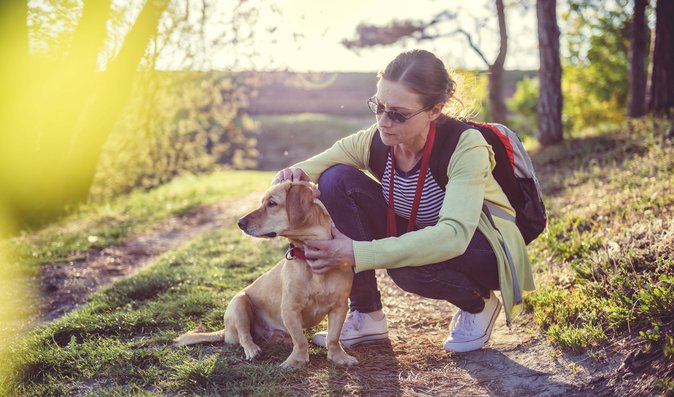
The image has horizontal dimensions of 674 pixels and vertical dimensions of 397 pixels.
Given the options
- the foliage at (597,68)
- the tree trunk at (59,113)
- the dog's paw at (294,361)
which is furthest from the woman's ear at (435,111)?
the foliage at (597,68)

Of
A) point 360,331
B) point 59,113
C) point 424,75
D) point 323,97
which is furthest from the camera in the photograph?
point 323,97

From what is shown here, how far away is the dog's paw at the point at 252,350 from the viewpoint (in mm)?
3582

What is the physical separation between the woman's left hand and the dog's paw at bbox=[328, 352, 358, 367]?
56 centimetres

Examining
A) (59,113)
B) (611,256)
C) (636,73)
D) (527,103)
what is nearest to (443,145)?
(611,256)

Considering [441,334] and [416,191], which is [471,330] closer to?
[441,334]

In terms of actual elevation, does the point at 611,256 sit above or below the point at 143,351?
above

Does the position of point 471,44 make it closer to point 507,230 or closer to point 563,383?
point 507,230

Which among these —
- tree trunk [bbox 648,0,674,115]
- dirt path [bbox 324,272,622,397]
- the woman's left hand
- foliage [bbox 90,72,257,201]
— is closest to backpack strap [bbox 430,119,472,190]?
the woman's left hand

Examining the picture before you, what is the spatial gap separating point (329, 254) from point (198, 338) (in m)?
1.19

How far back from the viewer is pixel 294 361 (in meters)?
3.46

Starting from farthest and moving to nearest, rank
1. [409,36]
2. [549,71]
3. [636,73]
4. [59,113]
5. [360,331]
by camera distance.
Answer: [409,36] → [636,73] → [549,71] → [59,113] → [360,331]

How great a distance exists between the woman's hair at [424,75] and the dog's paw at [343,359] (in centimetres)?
161

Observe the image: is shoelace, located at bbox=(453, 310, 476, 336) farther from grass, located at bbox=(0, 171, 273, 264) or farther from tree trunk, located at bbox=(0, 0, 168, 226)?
tree trunk, located at bbox=(0, 0, 168, 226)

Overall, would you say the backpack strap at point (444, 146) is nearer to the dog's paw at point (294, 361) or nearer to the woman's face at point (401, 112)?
the woman's face at point (401, 112)
